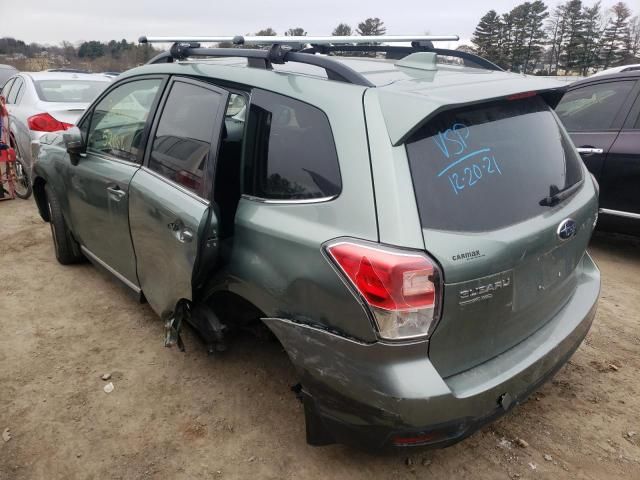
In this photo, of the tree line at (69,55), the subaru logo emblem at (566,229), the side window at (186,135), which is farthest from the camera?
the tree line at (69,55)

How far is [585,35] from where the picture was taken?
3378cm

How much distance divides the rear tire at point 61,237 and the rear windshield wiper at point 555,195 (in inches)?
140

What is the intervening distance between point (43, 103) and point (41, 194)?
268 centimetres

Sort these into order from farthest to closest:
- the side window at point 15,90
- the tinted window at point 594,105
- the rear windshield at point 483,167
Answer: the side window at point 15,90, the tinted window at point 594,105, the rear windshield at point 483,167

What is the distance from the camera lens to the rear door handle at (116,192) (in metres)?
2.89

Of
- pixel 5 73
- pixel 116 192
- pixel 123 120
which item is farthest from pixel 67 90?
pixel 5 73

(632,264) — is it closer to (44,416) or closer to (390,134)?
(390,134)

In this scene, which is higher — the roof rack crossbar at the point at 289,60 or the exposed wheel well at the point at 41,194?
the roof rack crossbar at the point at 289,60

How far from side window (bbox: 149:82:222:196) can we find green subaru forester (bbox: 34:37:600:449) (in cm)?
1

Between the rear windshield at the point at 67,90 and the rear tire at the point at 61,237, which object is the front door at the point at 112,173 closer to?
the rear tire at the point at 61,237

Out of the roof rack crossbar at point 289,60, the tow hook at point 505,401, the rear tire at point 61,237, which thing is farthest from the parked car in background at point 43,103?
the tow hook at point 505,401

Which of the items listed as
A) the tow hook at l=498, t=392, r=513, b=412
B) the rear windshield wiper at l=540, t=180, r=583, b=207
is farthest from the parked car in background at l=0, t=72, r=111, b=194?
the tow hook at l=498, t=392, r=513, b=412

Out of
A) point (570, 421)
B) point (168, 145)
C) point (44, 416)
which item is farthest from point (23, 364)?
point (570, 421)

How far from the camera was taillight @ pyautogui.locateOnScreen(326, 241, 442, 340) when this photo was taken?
1.65 meters
